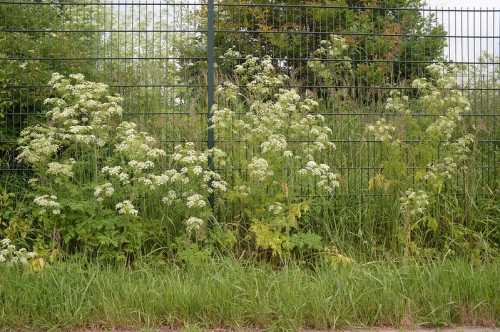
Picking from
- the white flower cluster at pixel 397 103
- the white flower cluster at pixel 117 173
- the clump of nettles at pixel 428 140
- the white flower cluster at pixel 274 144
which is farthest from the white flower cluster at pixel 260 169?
the white flower cluster at pixel 397 103

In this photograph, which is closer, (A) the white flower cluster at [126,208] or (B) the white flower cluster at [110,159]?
(A) the white flower cluster at [126,208]

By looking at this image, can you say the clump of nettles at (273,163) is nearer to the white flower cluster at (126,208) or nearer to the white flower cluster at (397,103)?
the white flower cluster at (397,103)

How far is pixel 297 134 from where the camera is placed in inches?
262

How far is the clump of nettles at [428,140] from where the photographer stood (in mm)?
6535

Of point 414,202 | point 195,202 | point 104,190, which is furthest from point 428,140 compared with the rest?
point 104,190

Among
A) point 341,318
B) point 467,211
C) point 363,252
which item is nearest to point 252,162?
point 363,252

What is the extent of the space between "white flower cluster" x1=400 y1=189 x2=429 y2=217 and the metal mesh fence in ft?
1.98

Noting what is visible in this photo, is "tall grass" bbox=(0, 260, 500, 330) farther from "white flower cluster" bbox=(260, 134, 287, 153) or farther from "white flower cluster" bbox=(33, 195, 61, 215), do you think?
"white flower cluster" bbox=(260, 134, 287, 153)

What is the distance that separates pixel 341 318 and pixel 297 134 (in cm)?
235

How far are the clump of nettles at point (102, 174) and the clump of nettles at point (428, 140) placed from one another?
6.24ft

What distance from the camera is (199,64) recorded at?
6.87 metres

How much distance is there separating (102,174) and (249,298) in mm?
2175

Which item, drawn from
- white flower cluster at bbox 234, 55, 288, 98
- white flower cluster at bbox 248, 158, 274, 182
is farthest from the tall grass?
white flower cluster at bbox 234, 55, 288, 98

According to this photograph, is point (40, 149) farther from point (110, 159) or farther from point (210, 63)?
point (210, 63)
